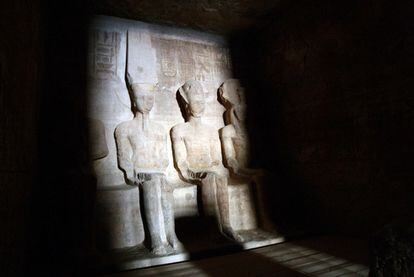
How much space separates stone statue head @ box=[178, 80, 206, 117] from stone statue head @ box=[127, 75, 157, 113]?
0.54m

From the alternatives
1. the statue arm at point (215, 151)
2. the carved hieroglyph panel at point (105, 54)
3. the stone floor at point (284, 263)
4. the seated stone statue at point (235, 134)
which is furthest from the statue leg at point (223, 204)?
the carved hieroglyph panel at point (105, 54)

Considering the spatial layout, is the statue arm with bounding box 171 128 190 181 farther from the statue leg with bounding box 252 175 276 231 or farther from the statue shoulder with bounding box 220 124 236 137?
the statue leg with bounding box 252 175 276 231

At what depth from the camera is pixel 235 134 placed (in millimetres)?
4535

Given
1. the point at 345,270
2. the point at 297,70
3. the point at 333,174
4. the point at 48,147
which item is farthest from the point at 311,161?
the point at 48,147

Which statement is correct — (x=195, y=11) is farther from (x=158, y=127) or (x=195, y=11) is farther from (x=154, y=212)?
(x=154, y=212)

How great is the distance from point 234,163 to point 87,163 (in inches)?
82.4

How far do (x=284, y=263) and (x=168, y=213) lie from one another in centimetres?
134

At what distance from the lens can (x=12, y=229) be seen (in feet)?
7.00

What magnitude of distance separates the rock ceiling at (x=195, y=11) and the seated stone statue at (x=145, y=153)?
1.19 metres

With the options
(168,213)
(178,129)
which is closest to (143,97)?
(178,129)

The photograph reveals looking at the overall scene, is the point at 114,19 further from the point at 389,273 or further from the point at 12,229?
the point at 389,273

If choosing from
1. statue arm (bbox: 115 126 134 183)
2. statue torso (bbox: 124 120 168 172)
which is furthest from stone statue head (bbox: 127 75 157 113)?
statue arm (bbox: 115 126 134 183)

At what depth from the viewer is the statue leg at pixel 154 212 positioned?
10.0 feet

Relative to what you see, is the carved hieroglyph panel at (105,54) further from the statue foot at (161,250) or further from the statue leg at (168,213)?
the statue foot at (161,250)
